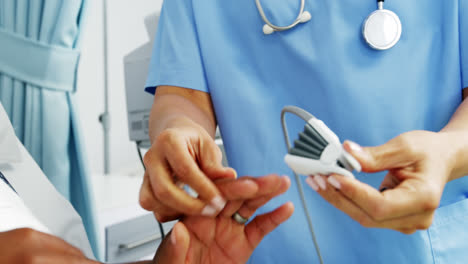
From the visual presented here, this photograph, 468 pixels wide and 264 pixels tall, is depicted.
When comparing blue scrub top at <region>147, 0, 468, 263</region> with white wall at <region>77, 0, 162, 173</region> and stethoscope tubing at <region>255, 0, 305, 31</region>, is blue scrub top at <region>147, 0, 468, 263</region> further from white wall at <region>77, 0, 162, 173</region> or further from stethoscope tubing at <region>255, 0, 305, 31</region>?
white wall at <region>77, 0, 162, 173</region>

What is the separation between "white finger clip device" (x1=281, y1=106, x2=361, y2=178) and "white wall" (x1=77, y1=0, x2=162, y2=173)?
1.63 metres

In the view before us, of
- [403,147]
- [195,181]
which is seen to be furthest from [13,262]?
[403,147]

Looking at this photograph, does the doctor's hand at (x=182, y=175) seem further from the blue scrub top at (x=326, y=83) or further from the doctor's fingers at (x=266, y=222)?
the blue scrub top at (x=326, y=83)

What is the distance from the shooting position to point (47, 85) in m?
1.10

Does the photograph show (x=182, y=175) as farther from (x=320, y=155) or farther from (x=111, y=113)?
(x=111, y=113)

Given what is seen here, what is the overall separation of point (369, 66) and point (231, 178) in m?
0.33

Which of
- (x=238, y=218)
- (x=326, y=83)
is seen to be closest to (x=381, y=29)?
(x=326, y=83)

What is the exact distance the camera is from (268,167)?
29.2 inches

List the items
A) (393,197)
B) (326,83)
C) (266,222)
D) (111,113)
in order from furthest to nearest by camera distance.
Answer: (111,113), (326,83), (266,222), (393,197)

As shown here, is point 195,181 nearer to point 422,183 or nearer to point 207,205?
point 207,205

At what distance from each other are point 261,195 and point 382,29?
1.17 ft

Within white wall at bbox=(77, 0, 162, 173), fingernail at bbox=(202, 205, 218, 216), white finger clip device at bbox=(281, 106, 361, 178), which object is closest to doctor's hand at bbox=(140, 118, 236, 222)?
fingernail at bbox=(202, 205, 218, 216)

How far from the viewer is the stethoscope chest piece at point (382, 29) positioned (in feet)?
2.00

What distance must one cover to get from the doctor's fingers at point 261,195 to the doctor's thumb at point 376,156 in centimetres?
9
